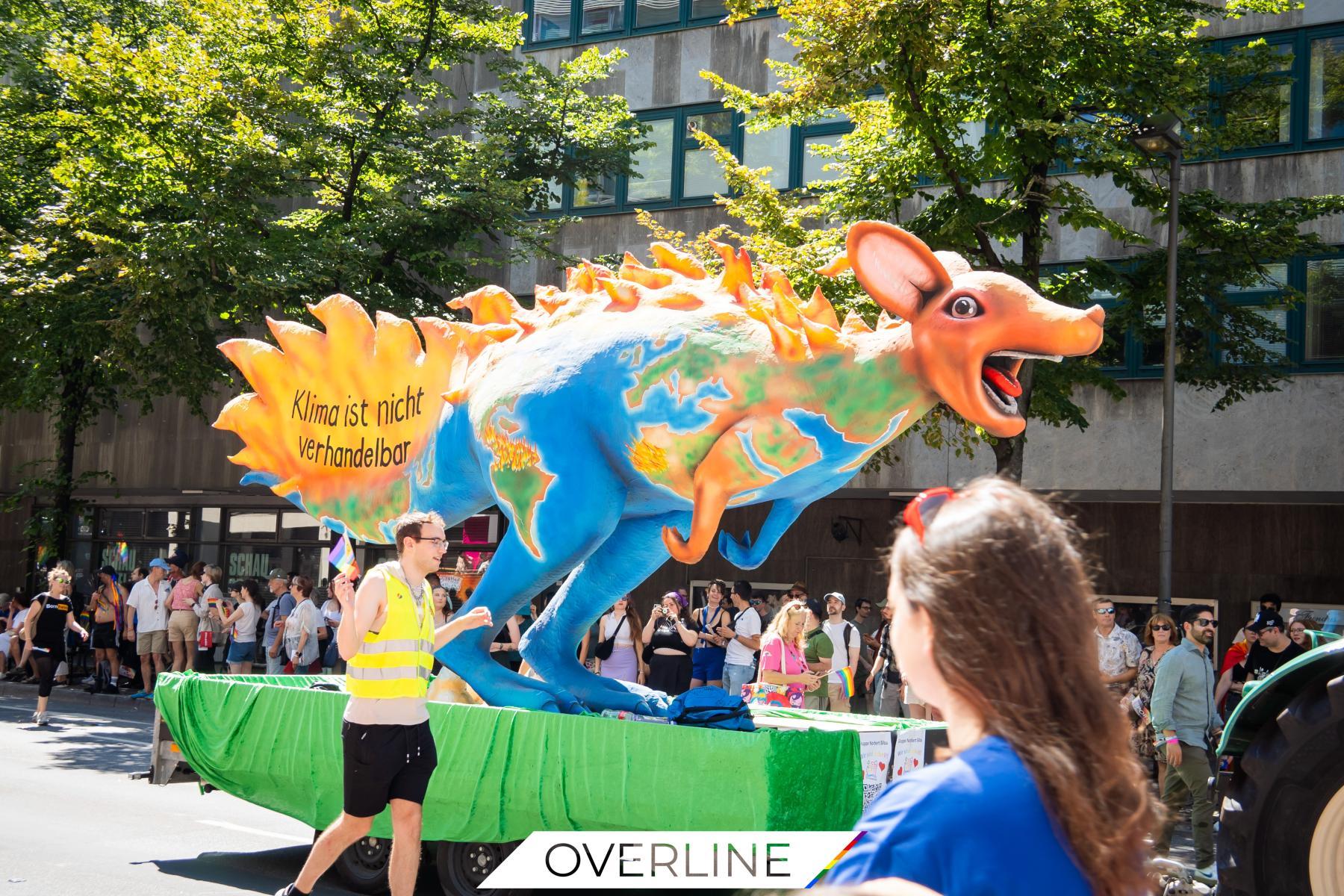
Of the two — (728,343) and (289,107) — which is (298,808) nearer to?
(728,343)

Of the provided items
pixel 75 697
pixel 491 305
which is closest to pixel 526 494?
pixel 491 305

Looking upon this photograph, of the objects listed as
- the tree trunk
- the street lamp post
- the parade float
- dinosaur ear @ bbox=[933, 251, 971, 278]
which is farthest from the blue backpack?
the tree trunk

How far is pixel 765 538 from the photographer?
7637 millimetres

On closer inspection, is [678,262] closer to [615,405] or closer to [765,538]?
[615,405]

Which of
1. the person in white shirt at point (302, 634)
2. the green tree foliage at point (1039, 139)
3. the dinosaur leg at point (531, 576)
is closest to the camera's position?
the dinosaur leg at point (531, 576)

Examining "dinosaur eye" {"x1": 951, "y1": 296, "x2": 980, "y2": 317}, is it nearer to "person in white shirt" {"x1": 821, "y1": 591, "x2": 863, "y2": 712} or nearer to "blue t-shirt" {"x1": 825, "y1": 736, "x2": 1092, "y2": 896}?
"blue t-shirt" {"x1": 825, "y1": 736, "x2": 1092, "y2": 896}

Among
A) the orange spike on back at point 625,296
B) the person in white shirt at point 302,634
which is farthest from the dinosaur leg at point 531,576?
the person in white shirt at point 302,634

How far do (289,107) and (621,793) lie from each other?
40.6 feet

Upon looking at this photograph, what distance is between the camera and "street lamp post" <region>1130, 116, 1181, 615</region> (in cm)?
1282

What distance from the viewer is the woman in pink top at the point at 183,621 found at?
18.4 meters

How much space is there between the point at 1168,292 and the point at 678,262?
7.67 m

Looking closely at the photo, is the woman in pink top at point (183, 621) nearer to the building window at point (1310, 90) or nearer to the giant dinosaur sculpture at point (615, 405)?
the giant dinosaur sculpture at point (615, 405)

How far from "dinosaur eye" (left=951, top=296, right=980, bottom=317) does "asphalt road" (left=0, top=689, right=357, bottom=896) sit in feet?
14.3

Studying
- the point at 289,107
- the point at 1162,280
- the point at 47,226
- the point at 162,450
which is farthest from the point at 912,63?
the point at 162,450
